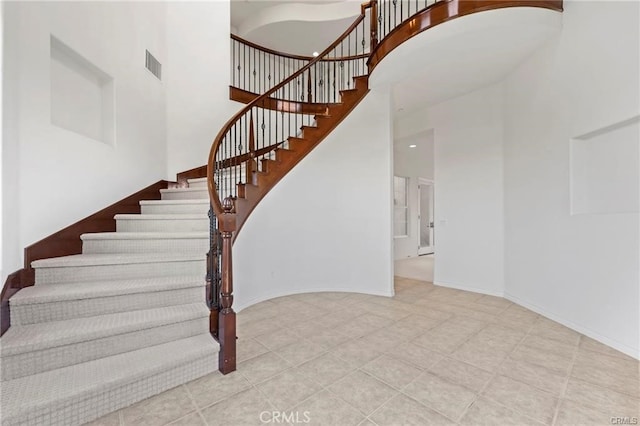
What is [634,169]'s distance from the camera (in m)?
2.45

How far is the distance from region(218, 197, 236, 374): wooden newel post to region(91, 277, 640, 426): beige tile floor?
11cm

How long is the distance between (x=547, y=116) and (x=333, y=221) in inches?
113

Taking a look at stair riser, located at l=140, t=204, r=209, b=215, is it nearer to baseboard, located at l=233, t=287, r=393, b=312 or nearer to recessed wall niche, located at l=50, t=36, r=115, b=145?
recessed wall niche, located at l=50, t=36, r=115, b=145

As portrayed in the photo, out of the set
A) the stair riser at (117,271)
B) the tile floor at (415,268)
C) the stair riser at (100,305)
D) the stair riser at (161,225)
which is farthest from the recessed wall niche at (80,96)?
the tile floor at (415,268)

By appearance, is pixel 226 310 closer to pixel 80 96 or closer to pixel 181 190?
pixel 181 190

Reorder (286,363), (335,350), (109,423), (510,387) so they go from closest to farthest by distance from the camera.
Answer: (109,423)
(510,387)
(286,363)
(335,350)

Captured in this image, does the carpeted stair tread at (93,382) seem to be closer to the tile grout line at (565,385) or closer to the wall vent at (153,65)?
the tile grout line at (565,385)

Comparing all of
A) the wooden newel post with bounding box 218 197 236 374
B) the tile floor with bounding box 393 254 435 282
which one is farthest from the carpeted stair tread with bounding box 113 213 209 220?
the tile floor with bounding box 393 254 435 282

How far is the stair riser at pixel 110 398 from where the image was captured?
1450 mm

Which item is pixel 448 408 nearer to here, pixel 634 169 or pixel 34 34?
pixel 634 169

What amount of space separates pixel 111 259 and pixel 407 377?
2.51 meters

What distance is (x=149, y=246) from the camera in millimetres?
2732

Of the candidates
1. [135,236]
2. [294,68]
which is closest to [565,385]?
[135,236]

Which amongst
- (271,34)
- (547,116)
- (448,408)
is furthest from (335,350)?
(271,34)
